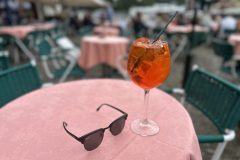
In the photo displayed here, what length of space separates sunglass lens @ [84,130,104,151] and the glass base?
0.51ft

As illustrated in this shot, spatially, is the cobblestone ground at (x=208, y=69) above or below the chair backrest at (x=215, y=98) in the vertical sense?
below

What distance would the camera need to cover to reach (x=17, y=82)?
1.56 m

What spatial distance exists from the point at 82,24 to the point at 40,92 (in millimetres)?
13990

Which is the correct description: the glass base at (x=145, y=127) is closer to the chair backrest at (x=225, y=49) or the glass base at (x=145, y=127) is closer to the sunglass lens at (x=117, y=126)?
the sunglass lens at (x=117, y=126)

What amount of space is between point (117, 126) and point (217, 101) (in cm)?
87

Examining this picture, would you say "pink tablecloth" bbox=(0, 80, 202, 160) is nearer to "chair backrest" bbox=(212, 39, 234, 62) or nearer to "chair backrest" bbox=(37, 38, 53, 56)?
"chair backrest" bbox=(37, 38, 53, 56)

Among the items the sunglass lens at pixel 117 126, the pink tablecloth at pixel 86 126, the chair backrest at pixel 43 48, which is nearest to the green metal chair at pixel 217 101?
the pink tablecloth at pixel 86 126

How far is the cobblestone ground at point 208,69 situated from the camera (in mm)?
2182

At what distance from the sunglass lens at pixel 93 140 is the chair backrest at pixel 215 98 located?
852 mm

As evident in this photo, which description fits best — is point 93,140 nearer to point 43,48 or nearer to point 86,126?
point 86,126

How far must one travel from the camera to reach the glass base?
806 millimetres

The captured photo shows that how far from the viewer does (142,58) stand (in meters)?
0.72

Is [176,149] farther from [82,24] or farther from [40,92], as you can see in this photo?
[82,24]

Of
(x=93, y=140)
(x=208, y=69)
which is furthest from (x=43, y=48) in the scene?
(x=208, y=69)
